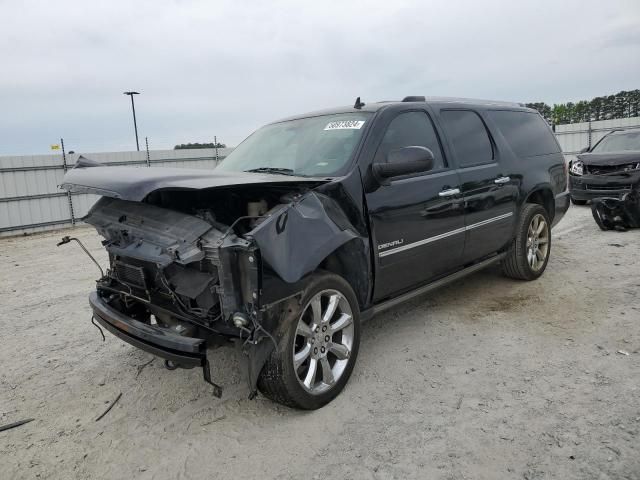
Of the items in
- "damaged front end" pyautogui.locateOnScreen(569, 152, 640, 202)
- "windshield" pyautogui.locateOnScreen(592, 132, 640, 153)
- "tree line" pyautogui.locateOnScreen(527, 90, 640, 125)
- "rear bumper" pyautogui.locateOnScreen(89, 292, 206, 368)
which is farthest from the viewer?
"tree line" pyautogui.locateOnScreen(527, 90, 640, 125)

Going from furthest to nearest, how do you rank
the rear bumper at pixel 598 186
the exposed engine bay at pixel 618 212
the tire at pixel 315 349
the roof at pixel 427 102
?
1. the rear bumper at pixel 598 186
2. the exposed engine bay at pixel 618 212
3. the roof at pixel 427 102
4. the tire at pixel 315 349

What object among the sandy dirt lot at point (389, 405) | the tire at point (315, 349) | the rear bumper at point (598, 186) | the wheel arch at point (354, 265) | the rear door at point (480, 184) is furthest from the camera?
the rear bumper at point (598, 186)

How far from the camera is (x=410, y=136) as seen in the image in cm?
390

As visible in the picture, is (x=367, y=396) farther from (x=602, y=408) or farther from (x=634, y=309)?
(x=634, y=309)

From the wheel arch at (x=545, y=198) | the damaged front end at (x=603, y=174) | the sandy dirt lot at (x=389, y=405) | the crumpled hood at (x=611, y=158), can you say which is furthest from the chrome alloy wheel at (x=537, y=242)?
the crumpled hood at (x=611, y=158)

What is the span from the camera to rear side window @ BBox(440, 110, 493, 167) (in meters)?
4.30

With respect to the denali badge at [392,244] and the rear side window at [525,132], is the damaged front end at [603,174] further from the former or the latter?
the denali badge at [392,244]

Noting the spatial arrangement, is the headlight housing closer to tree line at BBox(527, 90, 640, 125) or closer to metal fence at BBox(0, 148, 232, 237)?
metal fence at BBox(0, 148, 232, 237)

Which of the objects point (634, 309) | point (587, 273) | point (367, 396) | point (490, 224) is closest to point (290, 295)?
point (367, 396)

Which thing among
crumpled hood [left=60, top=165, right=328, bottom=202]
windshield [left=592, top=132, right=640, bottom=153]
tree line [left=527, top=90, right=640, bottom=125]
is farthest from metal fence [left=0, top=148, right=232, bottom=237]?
tree line [left=527, top=90, right=640, bottom=125]

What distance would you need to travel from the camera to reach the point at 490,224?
4.58 metres

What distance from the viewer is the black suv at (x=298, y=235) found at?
8.68 ft

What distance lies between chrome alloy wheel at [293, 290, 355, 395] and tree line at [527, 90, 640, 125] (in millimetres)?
37209

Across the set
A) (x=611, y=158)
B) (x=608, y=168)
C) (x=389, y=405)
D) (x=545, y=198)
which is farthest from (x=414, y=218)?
(x=608, y=168)
